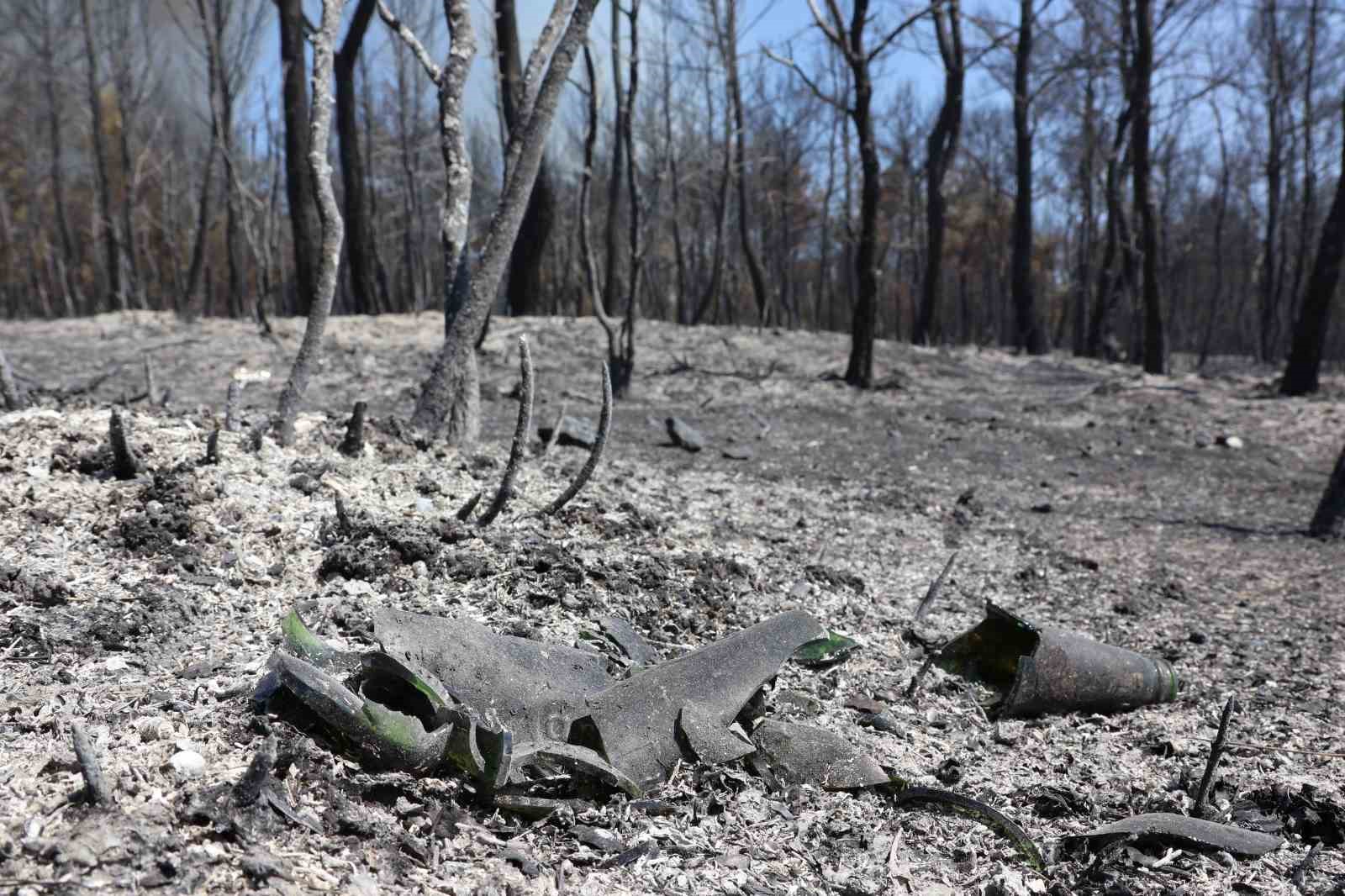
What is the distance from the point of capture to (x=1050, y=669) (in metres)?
3.05

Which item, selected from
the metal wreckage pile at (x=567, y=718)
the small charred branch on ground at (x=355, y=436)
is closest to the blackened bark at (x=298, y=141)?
the small charred branch on ground at (x=355, y=436)

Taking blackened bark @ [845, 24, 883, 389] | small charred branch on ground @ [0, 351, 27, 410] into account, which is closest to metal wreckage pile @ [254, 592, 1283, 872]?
small charred branch on ground @ [0, 351, 27, 410]

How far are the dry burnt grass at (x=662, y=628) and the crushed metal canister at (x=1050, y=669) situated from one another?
2.9 inches

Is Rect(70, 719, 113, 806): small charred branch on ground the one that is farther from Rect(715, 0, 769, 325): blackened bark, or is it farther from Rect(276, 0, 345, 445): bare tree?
Rect(715, 0, 769, 325): blackened bark

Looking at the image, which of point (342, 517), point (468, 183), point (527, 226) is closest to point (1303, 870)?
point (342, 517)

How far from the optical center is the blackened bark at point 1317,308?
998 cm

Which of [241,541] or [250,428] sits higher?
[250,428]

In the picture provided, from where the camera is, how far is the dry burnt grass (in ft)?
6.41

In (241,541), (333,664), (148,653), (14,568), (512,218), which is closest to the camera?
(333,664)

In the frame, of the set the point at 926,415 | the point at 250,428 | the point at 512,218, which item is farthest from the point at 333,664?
the point at 926,415

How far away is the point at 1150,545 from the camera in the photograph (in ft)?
18.0

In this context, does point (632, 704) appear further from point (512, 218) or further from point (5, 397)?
point (5, 397)

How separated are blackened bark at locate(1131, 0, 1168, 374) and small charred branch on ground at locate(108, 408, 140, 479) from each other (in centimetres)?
1218

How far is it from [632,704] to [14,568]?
196cm
